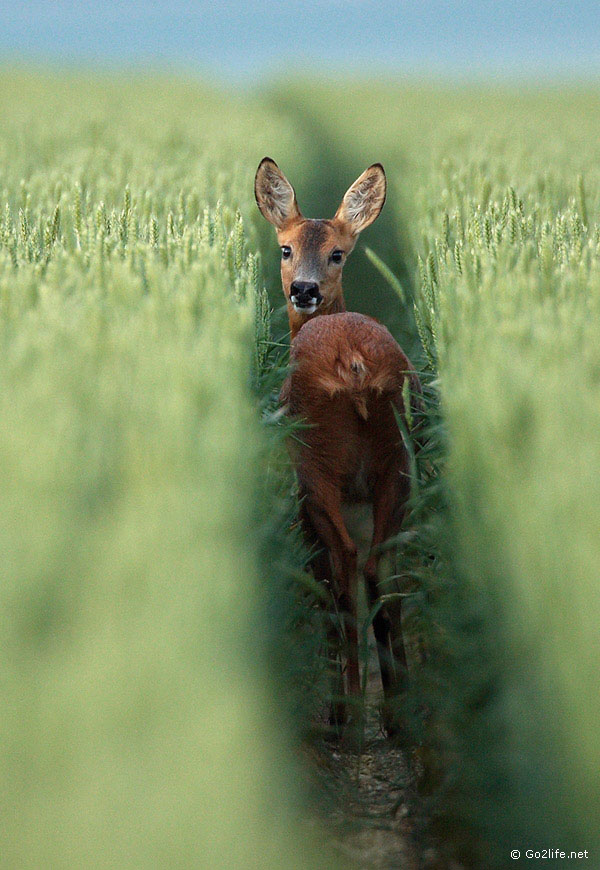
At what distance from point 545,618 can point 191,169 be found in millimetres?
6073

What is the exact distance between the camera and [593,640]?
1.77 metres

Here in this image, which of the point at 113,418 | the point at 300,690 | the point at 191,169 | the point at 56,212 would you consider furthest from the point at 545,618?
the point at 191,169

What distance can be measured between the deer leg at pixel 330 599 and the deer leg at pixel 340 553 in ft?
0.15

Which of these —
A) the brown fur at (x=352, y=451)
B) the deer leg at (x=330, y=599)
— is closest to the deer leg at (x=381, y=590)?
the brown fur at (x=352, y=451)

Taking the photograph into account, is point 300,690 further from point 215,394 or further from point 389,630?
point 215,394

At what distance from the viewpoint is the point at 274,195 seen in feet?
18.5

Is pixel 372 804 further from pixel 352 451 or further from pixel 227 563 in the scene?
pixel 227 563

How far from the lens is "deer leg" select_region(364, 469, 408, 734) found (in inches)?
145

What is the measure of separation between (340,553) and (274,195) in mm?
2674

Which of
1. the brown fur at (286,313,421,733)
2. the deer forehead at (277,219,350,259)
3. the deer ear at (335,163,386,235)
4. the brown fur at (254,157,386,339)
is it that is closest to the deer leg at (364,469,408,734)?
the brown fur at (286,313,421,733)

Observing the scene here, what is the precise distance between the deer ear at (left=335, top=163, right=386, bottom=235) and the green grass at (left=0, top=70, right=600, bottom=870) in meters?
0.97

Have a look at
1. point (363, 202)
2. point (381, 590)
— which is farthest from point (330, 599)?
point (363, 202)

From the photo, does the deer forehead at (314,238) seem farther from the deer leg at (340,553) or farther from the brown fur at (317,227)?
the deer leg at (340,553)

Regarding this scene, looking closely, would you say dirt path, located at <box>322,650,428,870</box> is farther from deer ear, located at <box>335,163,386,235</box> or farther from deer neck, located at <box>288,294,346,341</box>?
deer ear, located at <box>335,163,386,235</box>
